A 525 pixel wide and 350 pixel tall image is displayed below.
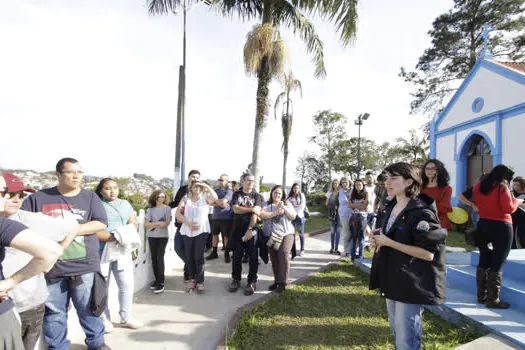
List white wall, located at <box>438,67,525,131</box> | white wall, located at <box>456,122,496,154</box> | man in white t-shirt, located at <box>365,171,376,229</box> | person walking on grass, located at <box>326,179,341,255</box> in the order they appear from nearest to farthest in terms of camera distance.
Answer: man in white t-shirt, located at <box>365,171,376,229</box>, person walking on grass, located at <box>326,179,341,255</box>, white wall, located at <box>438,67,525,131</box>, white wall, located at <box>456,122,496,154</box>

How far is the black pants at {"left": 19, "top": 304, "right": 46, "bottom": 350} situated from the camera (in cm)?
211

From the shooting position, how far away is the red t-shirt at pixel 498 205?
3.36 m

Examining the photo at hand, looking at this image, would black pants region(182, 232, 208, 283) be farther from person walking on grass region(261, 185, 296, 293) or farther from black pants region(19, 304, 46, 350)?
black pants region(19, 304, 46, 350)

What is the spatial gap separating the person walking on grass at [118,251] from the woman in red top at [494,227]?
13.6ft

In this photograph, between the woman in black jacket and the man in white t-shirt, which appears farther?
the man in white t-shirt

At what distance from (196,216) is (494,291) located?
3.97 meters

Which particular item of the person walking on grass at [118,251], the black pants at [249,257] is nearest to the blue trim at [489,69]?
the black pants at [249,257]

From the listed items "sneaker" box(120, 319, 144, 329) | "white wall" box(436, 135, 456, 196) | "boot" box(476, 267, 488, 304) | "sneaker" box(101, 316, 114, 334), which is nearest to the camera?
"sneaker" box(101, 316, 114, 334)

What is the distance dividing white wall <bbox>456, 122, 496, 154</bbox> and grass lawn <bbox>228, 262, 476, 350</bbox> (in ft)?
35.6

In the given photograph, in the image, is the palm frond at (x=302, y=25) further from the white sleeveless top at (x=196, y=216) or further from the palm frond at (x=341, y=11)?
the white sleeveless top at (x=196, y=216)

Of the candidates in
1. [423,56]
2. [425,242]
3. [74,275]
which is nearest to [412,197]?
[425,242]

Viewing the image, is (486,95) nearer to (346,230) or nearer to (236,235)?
(346,230)

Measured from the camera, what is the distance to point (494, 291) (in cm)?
349

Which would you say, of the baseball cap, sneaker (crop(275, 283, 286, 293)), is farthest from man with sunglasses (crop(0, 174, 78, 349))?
sneaker (crop(275, 283, 286, 293))
